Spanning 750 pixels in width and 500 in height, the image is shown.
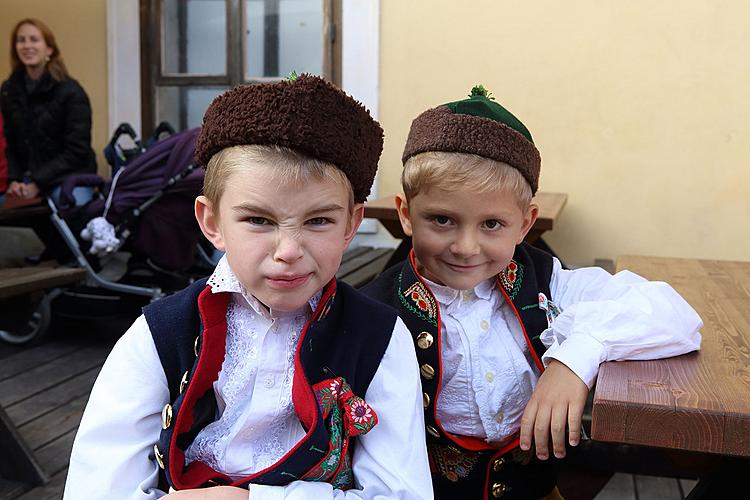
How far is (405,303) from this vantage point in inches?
60.7

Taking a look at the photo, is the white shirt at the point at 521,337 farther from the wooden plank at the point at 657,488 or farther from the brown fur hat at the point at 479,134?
the wooden plank at the point at 657,488

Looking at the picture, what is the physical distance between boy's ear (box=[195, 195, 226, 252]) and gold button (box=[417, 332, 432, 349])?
1.40 ft

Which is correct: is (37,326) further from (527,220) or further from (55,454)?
(527,220)

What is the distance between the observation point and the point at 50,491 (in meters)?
2.56

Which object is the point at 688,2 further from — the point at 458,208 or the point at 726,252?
the point at 458,208

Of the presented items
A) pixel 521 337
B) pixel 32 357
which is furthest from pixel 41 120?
pixel 521 337

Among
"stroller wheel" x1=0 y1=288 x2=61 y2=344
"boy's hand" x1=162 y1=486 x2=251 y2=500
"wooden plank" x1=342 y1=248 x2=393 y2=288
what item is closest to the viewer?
"boy's hand" x1=162 y1=486 x2=251 y2=500

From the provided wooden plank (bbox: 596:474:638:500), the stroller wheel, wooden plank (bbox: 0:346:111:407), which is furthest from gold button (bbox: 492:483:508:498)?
the stroller wheel

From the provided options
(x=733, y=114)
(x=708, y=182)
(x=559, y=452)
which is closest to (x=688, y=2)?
(x=733, y=114)

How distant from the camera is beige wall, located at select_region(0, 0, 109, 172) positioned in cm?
545

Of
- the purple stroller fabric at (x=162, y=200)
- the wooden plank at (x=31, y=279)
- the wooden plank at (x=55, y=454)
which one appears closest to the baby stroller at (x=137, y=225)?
the purple stroller fabric at (x=162, y=200)

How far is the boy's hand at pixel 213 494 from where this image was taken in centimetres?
117

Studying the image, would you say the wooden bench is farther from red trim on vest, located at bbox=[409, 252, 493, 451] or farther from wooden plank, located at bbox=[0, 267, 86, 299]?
red trim on vest, located at bbox=[409, 252, 493, 451]

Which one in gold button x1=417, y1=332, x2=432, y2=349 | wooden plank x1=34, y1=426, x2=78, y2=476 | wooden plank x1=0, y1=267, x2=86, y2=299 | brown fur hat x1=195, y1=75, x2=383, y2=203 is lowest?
wooden plank x1=34, y1=426, x2=78, y2=476
